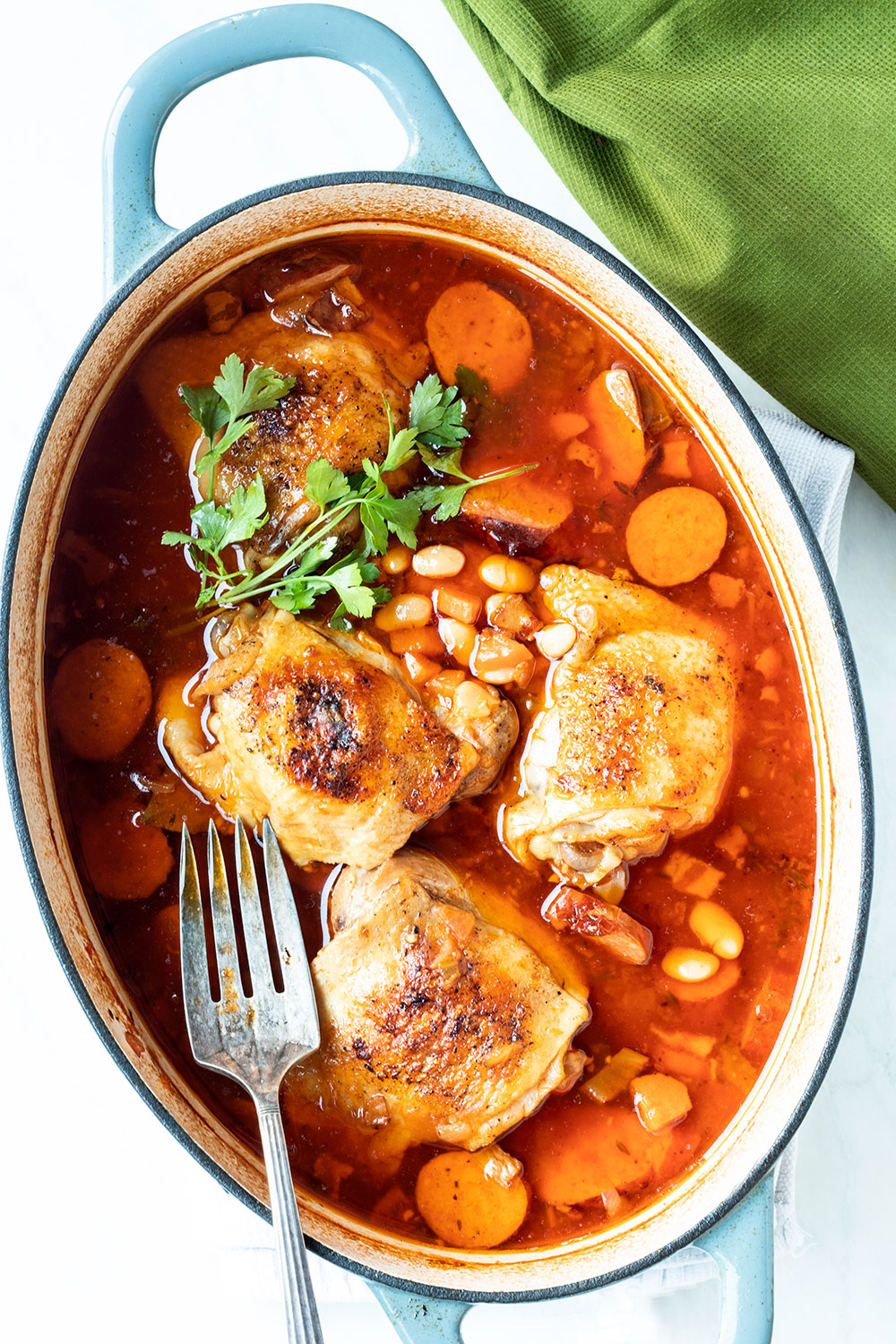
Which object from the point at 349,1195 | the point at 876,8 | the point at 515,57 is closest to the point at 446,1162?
the point at 349,1195

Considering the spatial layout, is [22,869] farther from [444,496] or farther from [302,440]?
[444,496]

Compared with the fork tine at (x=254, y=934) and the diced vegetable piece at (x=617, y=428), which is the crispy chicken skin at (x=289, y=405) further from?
the fork tine at (x=254, y=934)

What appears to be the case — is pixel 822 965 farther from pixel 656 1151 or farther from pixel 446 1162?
pixel 446 1162

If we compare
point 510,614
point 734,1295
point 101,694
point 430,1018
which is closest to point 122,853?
point 101,694

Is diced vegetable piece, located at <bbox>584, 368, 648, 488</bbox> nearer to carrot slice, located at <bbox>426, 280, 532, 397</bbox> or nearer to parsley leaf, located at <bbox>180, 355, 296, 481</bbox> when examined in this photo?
carrot slice, located at <bbox>426, 280, 532, 397</bbox>

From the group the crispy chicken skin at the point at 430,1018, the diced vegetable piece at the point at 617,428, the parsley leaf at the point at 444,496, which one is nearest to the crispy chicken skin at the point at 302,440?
the parsley leaf at the point at 444,496
